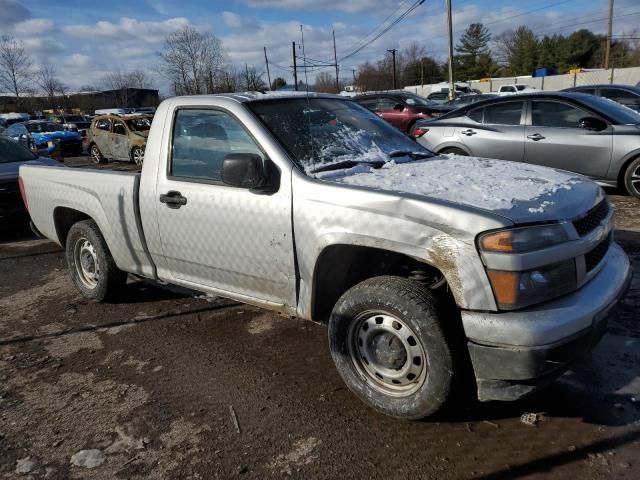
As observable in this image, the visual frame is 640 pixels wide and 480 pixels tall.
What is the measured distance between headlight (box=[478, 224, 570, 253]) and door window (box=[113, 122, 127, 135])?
16203 millimetres

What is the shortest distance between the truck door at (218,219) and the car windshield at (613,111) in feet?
19.5

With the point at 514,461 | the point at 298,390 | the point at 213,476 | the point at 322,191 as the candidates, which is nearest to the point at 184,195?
the point at 322,191

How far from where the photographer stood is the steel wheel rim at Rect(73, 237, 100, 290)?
4926 millimetres

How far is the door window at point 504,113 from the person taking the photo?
8.08 meters

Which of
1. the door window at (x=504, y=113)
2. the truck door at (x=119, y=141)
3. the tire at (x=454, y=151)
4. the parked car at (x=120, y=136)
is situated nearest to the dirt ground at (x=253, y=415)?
the door window at (x=504, y=113)

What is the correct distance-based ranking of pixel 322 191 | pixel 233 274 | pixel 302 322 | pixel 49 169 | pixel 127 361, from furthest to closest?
pixel 49 169 → pixel 302 322 → pixel 127 361 → pixel 233 274 → pixel 322 191

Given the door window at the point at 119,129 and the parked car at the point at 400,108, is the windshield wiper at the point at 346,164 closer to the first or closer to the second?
the parked car at the point at 400,108

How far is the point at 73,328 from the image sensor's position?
14.8ft

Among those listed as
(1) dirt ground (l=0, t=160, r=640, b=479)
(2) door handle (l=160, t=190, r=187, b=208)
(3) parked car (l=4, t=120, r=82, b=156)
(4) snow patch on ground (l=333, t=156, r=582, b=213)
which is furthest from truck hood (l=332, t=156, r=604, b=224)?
(3) parked car (l=4, t=120, r=82, b=156)

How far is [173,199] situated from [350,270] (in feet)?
4.62

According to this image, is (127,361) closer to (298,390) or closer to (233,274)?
(233,274)

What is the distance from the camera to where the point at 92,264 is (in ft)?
16.4

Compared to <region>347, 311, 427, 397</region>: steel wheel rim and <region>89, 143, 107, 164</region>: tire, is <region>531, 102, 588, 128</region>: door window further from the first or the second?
<region>89, 143, 107, 164</region>: tire

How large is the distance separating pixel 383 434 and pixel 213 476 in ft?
2.96
